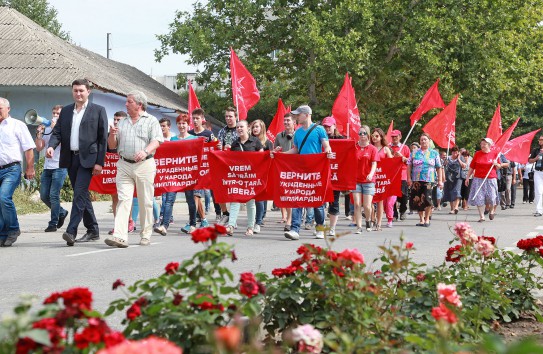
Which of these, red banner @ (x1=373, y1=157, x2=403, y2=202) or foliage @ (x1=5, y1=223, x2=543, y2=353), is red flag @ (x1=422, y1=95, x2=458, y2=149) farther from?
foliage @ (x1=5, y1=223, x2=543, y2=353)

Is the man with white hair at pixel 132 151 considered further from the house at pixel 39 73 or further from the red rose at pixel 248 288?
the house at pixel 39 73

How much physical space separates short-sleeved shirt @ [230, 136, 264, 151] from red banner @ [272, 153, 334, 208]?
53 centimetres

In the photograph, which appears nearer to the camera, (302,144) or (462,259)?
(462,259)

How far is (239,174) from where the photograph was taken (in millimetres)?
14938

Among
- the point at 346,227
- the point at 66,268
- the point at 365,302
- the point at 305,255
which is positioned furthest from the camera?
the point at 346,227

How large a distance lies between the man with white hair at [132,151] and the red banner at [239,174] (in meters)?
3.41

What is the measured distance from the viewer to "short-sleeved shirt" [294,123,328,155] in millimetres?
13719

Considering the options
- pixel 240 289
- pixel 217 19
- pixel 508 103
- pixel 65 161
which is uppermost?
pixel 217 19

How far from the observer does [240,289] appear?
13.4 ft

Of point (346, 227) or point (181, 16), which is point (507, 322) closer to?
point (346, 227)

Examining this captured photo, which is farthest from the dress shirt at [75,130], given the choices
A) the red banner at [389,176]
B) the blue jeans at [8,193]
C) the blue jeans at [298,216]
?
the red banner at [389,176]

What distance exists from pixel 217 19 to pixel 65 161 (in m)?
32.3

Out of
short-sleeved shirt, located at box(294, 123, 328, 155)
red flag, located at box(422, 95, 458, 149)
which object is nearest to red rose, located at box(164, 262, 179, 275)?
short-sleeved shirt, located at box(294, 123, 328, 155)

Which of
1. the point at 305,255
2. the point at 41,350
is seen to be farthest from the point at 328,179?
the point at 41,350
